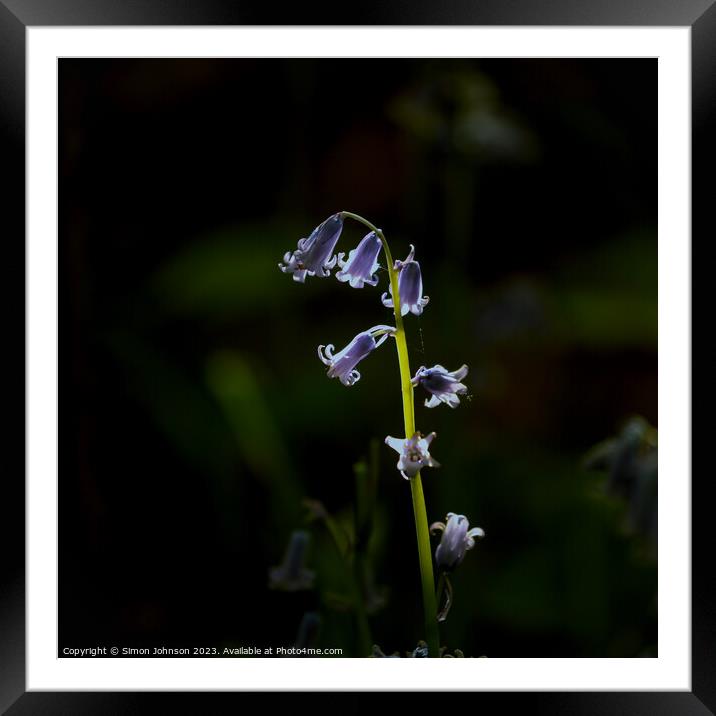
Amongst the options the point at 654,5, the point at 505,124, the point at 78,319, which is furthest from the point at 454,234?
the point at 78,319

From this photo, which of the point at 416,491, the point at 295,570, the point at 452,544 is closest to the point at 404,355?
the point at 416,491

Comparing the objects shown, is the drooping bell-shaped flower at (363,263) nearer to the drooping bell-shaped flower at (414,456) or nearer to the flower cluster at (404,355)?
the flower cluster at (404,355)

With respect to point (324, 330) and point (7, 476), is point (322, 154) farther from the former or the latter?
point (7, 476)

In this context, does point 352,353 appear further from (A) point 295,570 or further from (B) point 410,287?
(A) point 295,570

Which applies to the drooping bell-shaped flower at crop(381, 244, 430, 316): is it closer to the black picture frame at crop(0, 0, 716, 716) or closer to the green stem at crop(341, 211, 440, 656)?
the green stem at crop(341, 211, 440, 656)

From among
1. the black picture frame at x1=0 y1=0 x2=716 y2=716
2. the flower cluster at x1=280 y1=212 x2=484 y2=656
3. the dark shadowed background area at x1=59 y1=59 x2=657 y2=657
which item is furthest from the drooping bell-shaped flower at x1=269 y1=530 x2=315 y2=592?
the flower cluster at x1=280 y1=212 x2=484 y2=656
